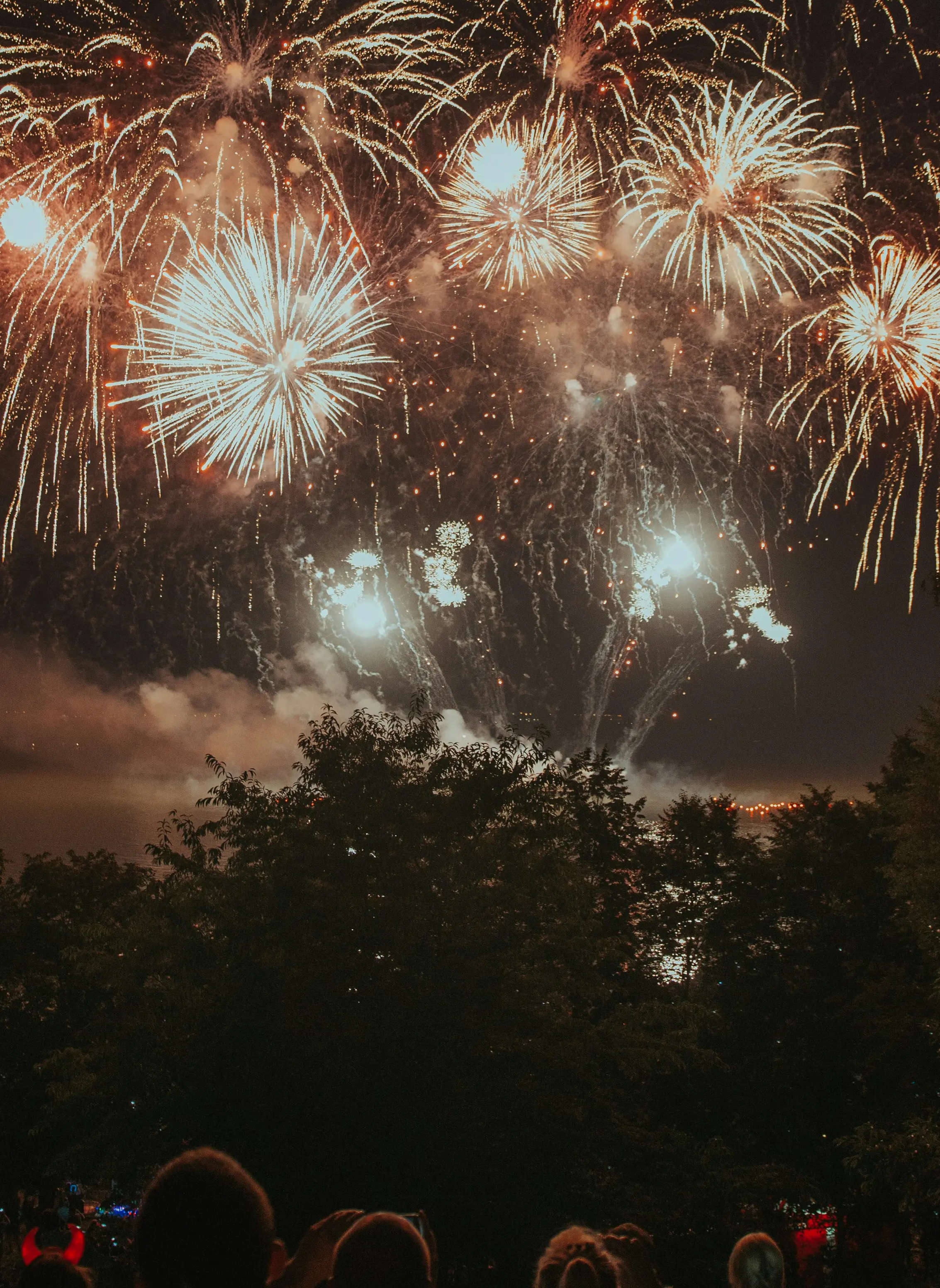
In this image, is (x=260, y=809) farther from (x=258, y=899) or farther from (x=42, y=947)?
(x=42, y=947)

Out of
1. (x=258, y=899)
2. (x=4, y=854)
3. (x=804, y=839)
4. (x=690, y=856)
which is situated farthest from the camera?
(x=4, y=854)

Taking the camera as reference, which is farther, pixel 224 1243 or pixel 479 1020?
pixel 479 1020

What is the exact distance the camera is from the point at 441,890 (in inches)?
511

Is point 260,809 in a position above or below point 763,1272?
above

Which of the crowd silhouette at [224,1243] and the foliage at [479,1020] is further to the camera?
the foliage at [479,1020]

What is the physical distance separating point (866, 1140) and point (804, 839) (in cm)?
774

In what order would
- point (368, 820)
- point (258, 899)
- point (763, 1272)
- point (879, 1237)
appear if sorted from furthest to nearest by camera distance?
point (879, 1237)
point (368, 820)
point (258, 899)
point (763, 1272)

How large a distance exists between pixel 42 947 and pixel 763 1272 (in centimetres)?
2194

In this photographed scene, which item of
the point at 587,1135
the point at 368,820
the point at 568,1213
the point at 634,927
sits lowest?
the point at 568,1213

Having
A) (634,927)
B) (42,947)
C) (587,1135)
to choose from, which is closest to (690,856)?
(634,927)

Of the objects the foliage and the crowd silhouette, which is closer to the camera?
the crowd silhouette

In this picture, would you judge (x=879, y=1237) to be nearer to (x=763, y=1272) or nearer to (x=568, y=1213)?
(x=568, y=1213)

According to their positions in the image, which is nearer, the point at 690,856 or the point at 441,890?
the point at 441,890

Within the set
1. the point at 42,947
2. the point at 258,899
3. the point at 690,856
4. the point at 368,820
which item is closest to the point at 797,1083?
the point at 690,856
